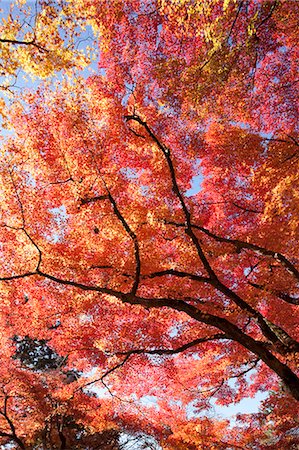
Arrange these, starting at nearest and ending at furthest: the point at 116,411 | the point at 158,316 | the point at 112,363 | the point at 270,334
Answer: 1. the point at 270,334
2. the point at 112,363
3. the point at 158,316
4. the point at 116,411

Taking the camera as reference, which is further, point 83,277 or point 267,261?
point 267,261

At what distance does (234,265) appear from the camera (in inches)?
408

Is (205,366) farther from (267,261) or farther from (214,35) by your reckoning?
(214,35)

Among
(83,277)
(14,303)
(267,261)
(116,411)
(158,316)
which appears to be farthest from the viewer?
(116,411)

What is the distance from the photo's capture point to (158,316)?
10922mm

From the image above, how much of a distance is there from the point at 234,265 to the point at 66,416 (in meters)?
9.44

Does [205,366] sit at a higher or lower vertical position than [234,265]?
lower

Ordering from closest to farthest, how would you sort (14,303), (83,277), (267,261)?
1. (83,277)
2. (267,261)
3. (14,303)

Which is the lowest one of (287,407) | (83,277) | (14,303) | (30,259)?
(287,407)

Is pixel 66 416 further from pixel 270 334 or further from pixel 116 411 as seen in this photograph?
pixel 270 334

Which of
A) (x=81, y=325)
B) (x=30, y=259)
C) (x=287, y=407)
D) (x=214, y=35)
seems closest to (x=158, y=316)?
(x=81, y=325)

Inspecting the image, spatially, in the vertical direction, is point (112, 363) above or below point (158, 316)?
below

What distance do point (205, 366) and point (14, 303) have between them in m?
7.08

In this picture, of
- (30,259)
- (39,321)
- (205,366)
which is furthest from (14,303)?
(205,366)
